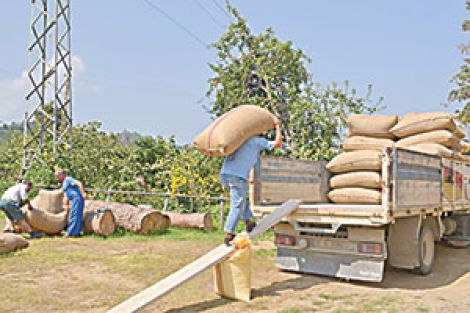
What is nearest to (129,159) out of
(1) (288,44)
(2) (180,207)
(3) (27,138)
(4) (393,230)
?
(2) (180,207)

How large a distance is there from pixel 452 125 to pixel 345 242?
3442 mm

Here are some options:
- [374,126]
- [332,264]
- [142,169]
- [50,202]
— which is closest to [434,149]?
[374,126]

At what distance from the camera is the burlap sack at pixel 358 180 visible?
703cm

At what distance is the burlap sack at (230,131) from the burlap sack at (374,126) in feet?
9.73

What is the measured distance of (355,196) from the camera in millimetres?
7250

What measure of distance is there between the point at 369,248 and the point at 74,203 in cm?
668

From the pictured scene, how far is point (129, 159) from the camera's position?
644 inches

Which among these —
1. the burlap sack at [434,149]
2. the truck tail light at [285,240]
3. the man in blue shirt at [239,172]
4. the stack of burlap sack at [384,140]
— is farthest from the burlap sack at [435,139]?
the man in blue shirt at [239,172]

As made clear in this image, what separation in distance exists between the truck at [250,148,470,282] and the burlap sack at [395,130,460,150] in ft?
1.25

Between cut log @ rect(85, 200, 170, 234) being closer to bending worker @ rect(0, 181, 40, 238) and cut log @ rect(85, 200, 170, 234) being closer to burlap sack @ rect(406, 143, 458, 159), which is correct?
bending worker @ rect(0, 181, 40, 238)

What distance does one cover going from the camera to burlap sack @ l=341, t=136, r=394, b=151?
838cm

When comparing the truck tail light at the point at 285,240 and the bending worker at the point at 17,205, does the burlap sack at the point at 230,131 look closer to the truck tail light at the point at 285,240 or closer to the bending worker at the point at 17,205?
the truck tail light at the point at 285,240

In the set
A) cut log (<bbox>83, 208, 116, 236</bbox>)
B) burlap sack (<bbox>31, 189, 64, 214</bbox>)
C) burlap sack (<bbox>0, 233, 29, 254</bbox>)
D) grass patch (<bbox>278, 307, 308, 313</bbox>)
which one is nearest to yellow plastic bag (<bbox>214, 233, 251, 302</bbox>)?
grass patch (<bbox>278, 307, 308, 313</bbox>)

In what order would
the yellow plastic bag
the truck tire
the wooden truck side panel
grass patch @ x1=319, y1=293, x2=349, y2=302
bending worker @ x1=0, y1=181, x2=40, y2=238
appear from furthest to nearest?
bending worker @ x1=0, y1=181, x2=40, y2=238, the truck tire, the wooden truck side panel, grass patch @ x1=319, y1=293, x2=349, y2=302, the yellow plastic bag
